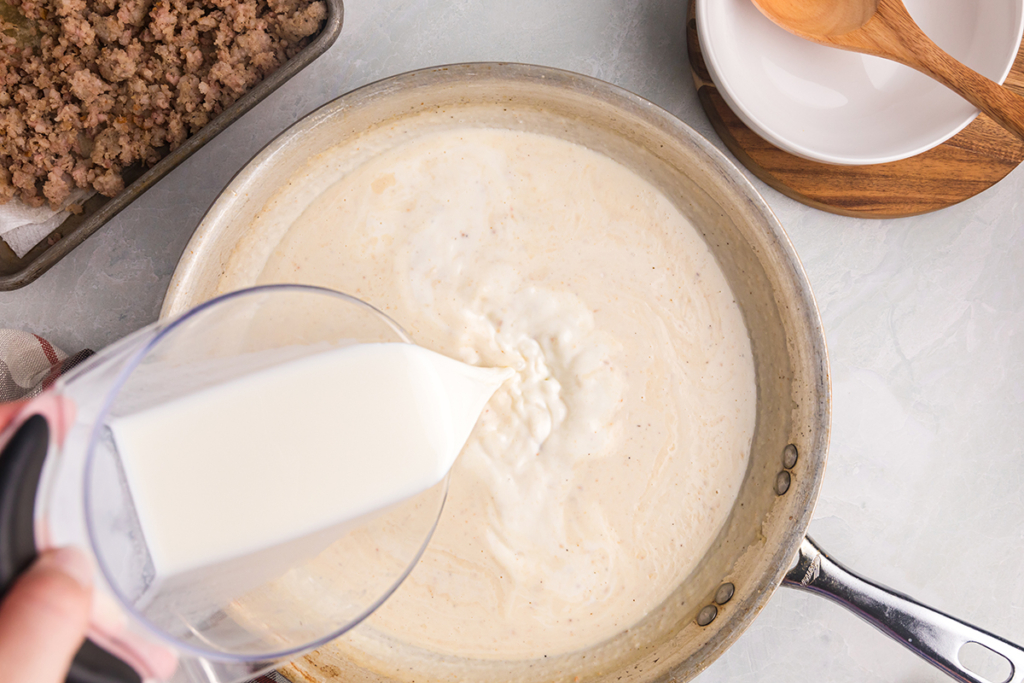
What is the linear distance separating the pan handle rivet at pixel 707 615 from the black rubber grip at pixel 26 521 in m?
0.69

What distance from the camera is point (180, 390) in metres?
0.55

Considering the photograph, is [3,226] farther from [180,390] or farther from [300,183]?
[180,390]

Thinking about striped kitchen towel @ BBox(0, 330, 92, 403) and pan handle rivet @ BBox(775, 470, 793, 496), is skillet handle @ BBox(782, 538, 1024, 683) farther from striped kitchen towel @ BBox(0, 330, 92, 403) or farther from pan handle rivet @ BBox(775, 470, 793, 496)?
striped kitchen towel @ BBox(0, 330, 92, 403)

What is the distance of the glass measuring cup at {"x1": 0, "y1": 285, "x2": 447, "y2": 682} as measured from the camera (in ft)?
1.54

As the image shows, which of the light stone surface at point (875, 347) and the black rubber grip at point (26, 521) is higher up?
the black rubber grip at point (26, 521)

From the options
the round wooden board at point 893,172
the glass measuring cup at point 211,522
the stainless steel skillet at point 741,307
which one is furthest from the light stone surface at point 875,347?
the glass measuring cup at point 211,522

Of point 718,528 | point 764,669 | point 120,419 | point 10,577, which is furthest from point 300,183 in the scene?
point 764,669

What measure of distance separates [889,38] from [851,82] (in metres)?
0.09

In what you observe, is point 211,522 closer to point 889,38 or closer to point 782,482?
point 782,482

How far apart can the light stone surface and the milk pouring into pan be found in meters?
0.57

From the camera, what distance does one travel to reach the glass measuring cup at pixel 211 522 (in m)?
0.47

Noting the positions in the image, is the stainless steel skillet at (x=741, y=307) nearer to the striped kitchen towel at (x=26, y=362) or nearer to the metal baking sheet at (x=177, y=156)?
the metal baking sheet at (x=177, y=156)

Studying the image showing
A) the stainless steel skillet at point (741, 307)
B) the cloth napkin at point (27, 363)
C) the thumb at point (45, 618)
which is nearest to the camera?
the thumb at point (45, 618)

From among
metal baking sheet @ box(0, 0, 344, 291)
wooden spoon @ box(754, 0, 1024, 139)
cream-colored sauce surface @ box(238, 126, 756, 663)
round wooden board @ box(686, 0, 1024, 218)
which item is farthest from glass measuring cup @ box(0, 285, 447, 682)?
wooden spoon @ box(754, 0, 1024, 139)
